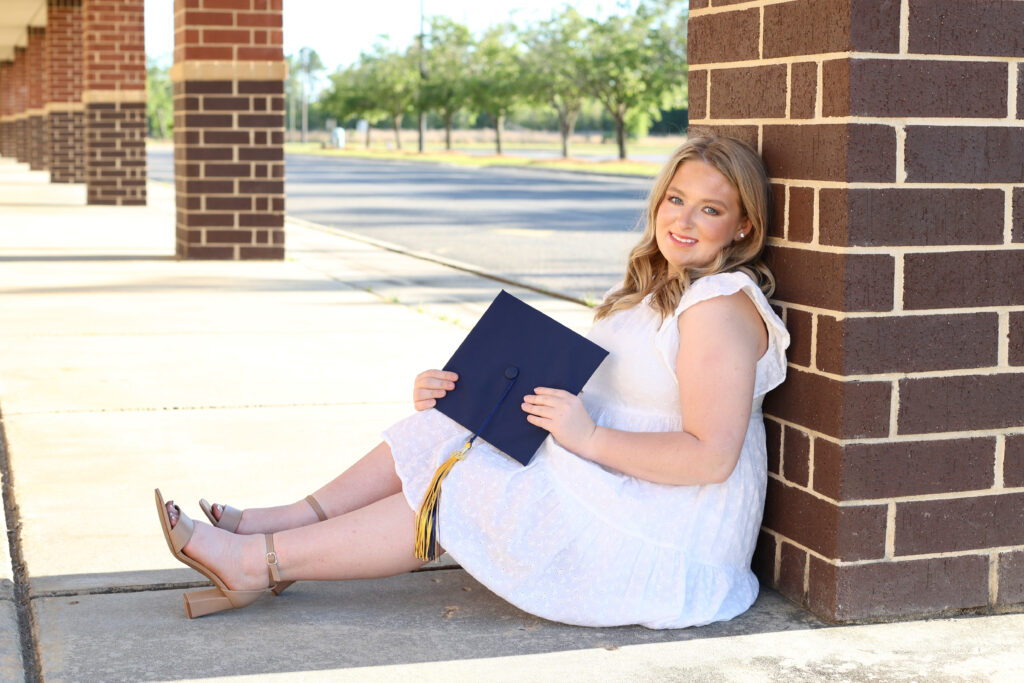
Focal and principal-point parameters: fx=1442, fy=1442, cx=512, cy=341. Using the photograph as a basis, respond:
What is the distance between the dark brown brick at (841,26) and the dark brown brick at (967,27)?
0.06 metres

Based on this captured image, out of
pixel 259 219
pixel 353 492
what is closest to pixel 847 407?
pixel 353 492

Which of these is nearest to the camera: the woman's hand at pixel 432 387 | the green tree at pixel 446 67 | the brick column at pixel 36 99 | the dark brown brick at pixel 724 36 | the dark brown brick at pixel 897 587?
the dark brown brick at pixel 897 587

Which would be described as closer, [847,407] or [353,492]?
[847,407]

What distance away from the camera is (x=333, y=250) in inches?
505

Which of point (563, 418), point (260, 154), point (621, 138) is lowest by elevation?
point (563, 418)

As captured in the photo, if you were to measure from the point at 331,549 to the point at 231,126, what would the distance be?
28.4ft

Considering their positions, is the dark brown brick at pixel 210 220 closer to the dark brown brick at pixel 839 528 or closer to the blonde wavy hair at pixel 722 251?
the blonde wavy hair at pixel 722 251

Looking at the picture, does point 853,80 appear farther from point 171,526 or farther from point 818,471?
point 171,526

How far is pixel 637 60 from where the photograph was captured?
4438 cm

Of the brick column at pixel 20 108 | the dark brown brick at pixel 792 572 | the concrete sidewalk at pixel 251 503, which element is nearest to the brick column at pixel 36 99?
the brick column at pixel 20 108

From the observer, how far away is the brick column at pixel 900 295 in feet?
10.0

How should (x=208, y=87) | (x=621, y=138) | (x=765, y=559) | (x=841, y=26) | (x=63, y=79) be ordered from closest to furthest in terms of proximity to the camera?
(x=841, y=26) < (x=765, y=559) < (x=208, y=87) < (x=63, y=79) < (x=621, y=138)

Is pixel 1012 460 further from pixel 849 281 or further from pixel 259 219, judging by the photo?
pixel 259 219

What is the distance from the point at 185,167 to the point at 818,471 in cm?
911
